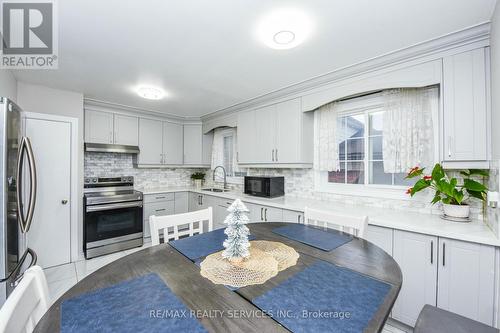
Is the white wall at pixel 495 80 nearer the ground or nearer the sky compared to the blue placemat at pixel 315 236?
nearer the sky

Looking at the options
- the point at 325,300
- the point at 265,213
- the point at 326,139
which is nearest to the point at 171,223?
the point at 325,300

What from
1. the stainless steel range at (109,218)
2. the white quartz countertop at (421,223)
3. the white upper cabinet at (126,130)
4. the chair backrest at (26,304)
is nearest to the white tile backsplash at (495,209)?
the white quartz countertop at (421,223)

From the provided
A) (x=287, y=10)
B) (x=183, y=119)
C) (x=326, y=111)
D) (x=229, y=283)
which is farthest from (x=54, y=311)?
(x=183, y=119)

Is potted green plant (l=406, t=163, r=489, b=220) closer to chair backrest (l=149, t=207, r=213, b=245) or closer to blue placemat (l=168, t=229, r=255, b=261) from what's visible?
blue placemat (l=168, t=229, r=255, b=261)

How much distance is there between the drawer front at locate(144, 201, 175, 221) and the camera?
12.5ft

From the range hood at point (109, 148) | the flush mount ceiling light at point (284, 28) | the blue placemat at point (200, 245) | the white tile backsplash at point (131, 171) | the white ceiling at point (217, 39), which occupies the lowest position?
the blue placemat at point (200, 245)

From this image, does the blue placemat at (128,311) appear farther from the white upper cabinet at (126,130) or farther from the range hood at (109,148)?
the white upper cabinet at (126,130)

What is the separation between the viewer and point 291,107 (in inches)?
117

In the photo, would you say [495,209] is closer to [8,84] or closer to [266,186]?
[266,186]

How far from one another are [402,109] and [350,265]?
188 centimetres

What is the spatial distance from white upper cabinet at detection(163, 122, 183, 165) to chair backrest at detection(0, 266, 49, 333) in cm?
367

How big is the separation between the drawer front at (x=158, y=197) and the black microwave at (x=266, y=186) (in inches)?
61.6

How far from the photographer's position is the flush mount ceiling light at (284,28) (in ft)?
A: 4.99

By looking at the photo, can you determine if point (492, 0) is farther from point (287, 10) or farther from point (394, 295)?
point (394, 295)
